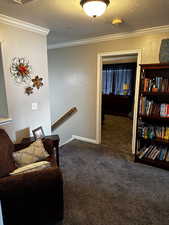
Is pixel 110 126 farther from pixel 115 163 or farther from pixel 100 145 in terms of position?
pixel 115 163

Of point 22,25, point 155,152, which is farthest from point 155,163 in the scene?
point 22,25

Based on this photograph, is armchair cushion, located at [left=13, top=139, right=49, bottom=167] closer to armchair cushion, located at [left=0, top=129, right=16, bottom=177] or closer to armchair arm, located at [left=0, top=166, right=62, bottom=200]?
armchair cushion, located at [left=0, top=129, right=16, bottom=177]

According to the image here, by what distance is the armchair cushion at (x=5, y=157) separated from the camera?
1.56 m

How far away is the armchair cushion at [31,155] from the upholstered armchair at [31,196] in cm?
28

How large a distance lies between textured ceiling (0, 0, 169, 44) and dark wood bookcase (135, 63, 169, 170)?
2.32 feet

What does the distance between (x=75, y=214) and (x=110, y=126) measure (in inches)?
146

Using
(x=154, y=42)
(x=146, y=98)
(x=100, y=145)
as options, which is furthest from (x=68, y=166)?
(x=154, y=42)

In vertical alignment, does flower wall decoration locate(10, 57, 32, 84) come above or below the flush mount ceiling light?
below

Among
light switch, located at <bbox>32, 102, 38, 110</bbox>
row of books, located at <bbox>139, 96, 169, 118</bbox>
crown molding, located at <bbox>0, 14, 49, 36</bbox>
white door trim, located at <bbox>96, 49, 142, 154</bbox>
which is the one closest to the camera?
crown molding, located at <bbox>0, 14, 49, 36</bbox>

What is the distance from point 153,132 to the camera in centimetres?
283

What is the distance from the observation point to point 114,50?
10.6 feet

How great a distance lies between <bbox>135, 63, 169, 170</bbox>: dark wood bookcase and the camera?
8.64ft

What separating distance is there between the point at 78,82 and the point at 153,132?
2064 mm

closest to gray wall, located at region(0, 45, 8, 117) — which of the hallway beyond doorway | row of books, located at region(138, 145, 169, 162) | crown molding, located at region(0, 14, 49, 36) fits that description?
crown molding, located at region(0, 14, 49, 36)
